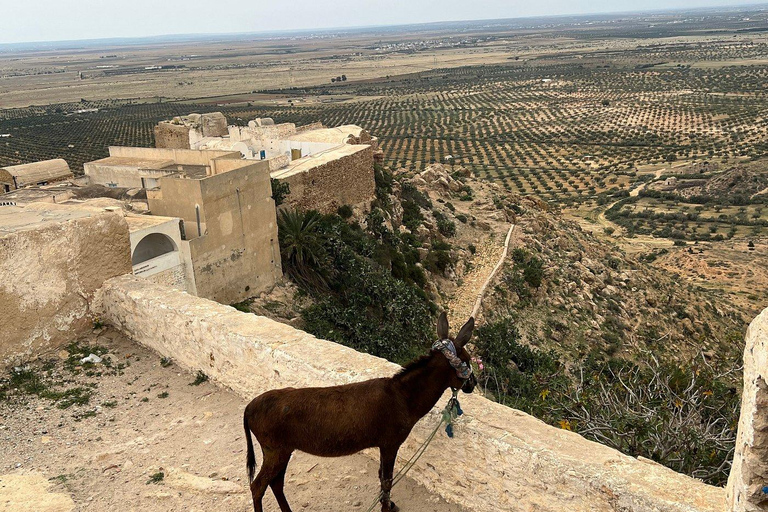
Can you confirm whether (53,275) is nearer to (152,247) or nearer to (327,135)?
(152,247)

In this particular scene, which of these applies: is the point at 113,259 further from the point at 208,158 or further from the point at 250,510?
the point at 208,158

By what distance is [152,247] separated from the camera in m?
13.6

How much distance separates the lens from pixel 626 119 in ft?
250

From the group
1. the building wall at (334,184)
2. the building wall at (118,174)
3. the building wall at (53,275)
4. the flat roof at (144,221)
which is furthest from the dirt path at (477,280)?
the building wall at (53,275)

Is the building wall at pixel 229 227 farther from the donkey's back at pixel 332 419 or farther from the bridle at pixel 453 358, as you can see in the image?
the bridle at pixel 453 358

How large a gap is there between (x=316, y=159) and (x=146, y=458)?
1523 centimetres

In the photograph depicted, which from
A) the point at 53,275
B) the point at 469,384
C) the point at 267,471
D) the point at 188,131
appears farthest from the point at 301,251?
the point at 469,384

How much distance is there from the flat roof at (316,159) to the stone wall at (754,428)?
15452 mm

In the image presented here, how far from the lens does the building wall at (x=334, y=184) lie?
1861 centimetres

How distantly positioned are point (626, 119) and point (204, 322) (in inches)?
3037

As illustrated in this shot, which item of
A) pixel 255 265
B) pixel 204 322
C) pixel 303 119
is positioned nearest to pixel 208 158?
pixel 255 265

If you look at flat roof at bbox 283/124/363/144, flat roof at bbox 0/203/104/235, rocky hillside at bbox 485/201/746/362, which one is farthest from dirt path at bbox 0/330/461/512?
flat roof at bbox 283/124/363/144

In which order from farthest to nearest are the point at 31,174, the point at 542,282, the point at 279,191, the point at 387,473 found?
1. the point at 542,282
2. the point at 31,174
3. the point at 279,191
4. the point at 387,473

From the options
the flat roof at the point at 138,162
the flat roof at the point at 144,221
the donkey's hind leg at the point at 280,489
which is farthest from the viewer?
the flat roof at the point at 138,162
